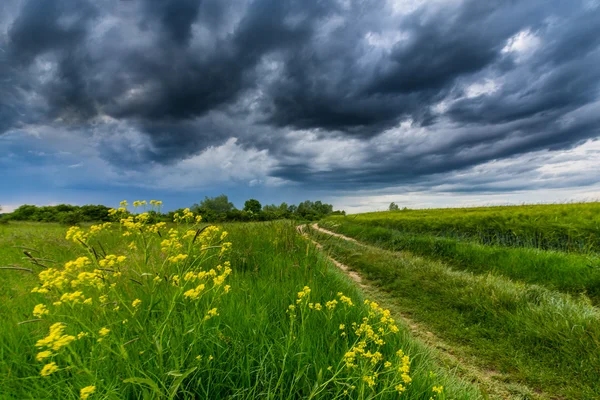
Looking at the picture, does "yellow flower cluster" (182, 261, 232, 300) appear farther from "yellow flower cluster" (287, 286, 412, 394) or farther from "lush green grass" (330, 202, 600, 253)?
"lush green grass" (330, 202, 600, 253)

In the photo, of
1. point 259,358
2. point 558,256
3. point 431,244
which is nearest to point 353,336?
point 259,358

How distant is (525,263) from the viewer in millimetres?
9688

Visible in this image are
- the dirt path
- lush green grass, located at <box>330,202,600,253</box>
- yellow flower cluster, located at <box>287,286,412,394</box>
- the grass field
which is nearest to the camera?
yellow flower cluster, located at <box>287,286,412,394</box>

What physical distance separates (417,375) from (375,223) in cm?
2276

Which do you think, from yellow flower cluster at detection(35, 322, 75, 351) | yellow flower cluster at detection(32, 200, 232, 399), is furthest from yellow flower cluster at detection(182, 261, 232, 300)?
yellow flower cluster at detection(35, 322, 75, 351)

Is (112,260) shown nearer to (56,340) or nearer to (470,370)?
(56,340)

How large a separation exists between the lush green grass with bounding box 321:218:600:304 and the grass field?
0.03 m

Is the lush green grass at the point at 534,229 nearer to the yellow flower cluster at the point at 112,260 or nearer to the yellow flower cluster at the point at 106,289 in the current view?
the yellow flower cluster at the point at 106,289

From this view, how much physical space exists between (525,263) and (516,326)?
5209 mm

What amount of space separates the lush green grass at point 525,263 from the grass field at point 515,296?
3 centimetres

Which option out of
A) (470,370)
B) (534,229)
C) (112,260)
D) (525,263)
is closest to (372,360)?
(112,260)

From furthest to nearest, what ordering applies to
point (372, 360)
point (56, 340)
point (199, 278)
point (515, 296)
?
1. point (515, 296)
2. point (199, 278)
3. point (372, 360)
4. point (56, 340)

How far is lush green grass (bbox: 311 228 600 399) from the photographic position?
4.45 m

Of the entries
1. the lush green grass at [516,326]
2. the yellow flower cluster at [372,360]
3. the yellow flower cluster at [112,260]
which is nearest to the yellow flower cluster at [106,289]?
the yellow flower cluster at [112,260]
